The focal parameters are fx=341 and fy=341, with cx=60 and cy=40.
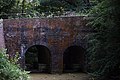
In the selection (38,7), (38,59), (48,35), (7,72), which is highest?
(38,7)

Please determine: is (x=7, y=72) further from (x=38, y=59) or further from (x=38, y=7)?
(x=38, y=7)

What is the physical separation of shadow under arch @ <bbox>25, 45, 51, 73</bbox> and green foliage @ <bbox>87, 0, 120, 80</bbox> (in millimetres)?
3444

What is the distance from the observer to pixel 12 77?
34.7 ft

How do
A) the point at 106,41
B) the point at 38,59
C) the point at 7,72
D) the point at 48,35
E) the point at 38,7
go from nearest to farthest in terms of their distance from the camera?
the point at 7,72 → the point at 106,41 → the point at 48,35 → the point at 38,59 → the point at 38,7

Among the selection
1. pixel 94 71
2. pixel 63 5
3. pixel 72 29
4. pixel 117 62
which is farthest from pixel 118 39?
pixel 63 5

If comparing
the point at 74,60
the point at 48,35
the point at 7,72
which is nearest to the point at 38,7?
the point at 74,60

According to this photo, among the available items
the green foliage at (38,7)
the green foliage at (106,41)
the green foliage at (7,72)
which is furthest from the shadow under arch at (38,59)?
the green foliage at (7,72)

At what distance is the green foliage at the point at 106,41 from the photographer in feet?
42.8

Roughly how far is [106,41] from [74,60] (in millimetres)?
5446

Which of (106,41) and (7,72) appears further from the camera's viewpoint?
(106,41)

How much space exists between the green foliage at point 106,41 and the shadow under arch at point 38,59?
344 cm

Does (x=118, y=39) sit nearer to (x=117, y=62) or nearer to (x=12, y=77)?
(x=117, y=62)

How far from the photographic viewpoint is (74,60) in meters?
19.3

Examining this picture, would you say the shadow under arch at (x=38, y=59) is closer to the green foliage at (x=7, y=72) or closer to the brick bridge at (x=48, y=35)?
the brick bridge at (x=48, y=35)
